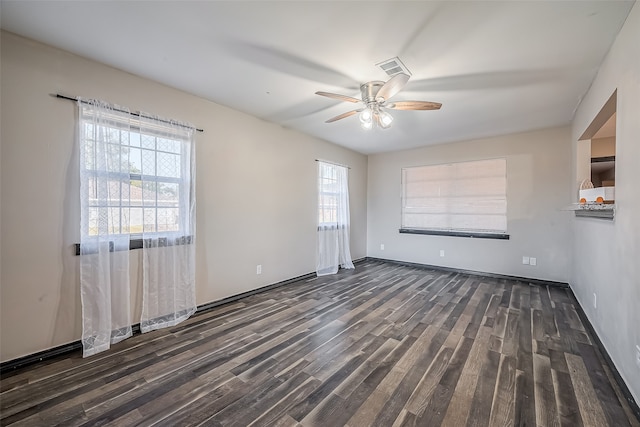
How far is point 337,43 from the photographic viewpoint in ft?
6.85

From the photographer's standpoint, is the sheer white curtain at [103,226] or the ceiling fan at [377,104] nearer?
the sheer white curtain at [103,226]

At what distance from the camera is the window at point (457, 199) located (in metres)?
4.60

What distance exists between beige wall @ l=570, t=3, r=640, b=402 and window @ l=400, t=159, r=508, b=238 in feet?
6.62

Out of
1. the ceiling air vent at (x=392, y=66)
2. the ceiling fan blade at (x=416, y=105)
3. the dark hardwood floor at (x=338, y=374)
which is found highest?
the ceiling air vent at (x=392, y=66)

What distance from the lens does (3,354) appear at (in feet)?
6.46

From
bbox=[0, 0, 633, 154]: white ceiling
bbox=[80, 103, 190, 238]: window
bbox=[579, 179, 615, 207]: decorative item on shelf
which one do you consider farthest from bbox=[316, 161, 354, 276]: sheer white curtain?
bbox=[579, 179, 615, 207]: decorative item on shelf

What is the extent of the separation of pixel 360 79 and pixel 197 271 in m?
2.82

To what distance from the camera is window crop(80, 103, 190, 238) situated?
2309 mm

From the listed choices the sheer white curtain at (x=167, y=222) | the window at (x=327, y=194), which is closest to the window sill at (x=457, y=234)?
the window at (x=327, y=194)

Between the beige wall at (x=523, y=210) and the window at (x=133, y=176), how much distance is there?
444 cm

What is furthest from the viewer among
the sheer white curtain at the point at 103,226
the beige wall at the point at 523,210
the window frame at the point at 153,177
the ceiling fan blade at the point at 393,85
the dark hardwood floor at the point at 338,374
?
the beige wall at the point at 523,210

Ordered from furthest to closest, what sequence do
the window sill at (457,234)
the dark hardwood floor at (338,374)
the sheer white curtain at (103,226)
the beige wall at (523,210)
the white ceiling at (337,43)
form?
the window sill at (457,234)
the beige wall at (523,210)
the sheer white curtain at (103,226)
the white ceiling at (337,43)
the dark hardwood floor at (338,374)

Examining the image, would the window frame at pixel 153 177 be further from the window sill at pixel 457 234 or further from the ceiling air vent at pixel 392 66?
the window sill at pixel 457 234

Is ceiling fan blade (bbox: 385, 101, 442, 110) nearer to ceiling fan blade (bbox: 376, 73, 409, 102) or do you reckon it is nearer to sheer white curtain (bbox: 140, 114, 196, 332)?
ceiling fan blade (bbox: 376, 73, 409, 102)
